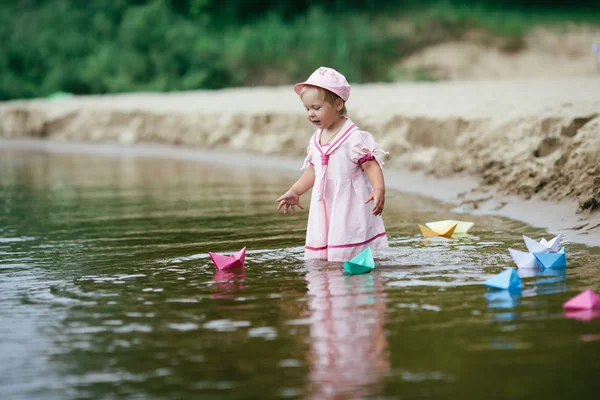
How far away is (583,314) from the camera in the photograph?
440 centimetres

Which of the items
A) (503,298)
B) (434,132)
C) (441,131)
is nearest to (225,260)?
(503,298)

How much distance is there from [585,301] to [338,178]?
2227mm

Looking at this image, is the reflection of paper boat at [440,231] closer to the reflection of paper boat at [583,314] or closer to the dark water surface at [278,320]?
the dark water surface at [278,320]

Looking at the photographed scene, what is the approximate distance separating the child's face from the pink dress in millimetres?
124

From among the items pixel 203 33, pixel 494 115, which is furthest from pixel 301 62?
pixel 494 115

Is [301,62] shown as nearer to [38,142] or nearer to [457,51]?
[457,51]

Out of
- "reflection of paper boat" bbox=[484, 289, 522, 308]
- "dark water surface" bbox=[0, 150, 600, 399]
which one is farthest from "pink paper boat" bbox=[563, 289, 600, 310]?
"reflection of paper boat" bbox=[484, 289, 522, 308]

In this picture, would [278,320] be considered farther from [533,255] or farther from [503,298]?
[533,255]

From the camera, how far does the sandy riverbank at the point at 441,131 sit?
801 centimetres

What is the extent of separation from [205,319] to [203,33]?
84.5 ft

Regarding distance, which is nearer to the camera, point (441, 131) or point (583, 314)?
point (583, 314)

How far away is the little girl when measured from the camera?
20.6ft

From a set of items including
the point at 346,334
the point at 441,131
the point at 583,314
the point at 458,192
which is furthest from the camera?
the point at 441,131

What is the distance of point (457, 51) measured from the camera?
28.3 metres
